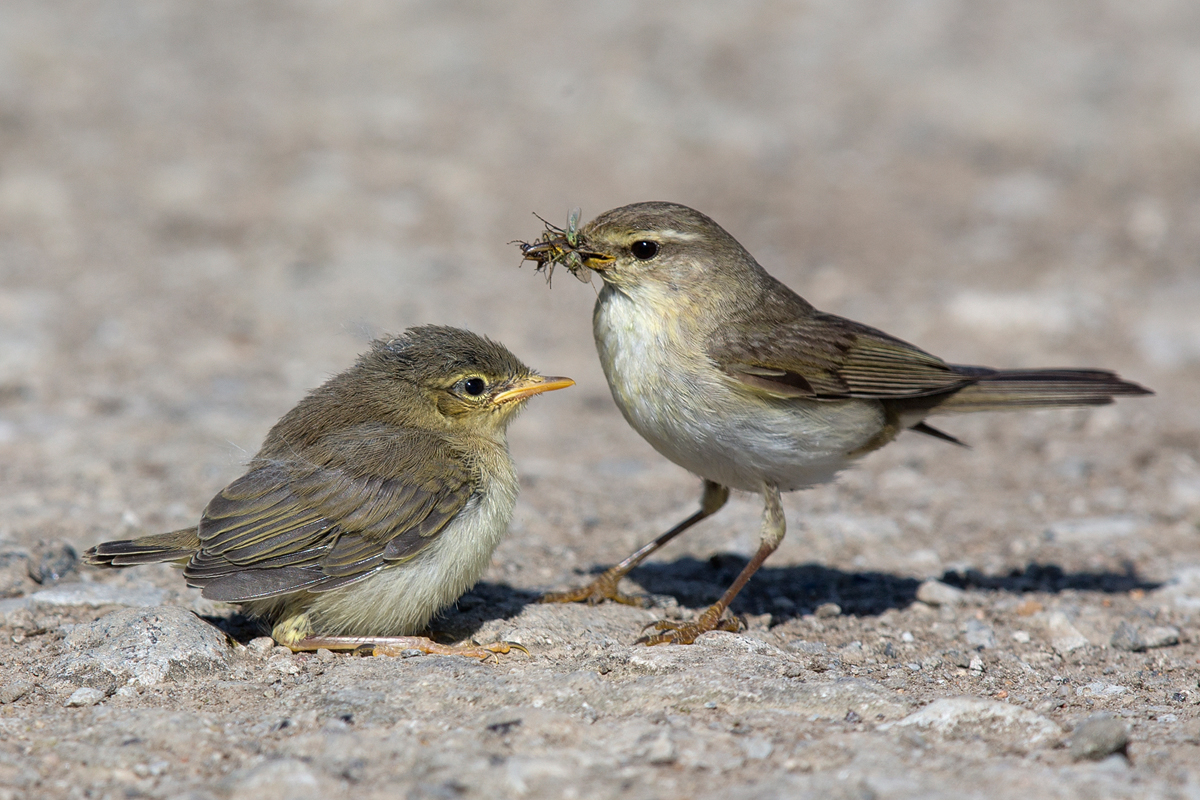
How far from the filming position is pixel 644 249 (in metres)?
5.86

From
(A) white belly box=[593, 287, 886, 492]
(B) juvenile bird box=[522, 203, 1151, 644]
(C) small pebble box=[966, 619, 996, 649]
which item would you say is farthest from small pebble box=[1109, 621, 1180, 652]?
(A) white belly box=[593, 287, 886, 492]

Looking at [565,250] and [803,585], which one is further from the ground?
[565,250]

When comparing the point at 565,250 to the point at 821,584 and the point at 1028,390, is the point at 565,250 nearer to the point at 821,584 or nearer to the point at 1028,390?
the point at 821,584

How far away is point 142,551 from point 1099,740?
3.82 m

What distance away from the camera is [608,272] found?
5.84 meters

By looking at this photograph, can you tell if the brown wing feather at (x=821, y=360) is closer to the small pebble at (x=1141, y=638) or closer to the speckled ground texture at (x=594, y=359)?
the speckled ground texture at (x=594, y=359)

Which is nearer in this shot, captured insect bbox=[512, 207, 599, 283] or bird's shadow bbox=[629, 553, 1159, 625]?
captured insect bbox=[512, 207, 599, 283]

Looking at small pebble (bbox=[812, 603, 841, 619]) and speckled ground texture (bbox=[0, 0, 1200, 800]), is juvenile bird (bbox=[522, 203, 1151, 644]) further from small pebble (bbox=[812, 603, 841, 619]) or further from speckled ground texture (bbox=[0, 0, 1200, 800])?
speckled ground texture (bbox=[0, 0, 1200, 800])

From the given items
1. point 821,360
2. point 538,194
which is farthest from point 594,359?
point 821,360

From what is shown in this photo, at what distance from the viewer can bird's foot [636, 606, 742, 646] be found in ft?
17.5

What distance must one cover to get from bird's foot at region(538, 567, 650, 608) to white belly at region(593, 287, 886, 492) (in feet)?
2.41

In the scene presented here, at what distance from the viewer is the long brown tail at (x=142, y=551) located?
16.4 ft

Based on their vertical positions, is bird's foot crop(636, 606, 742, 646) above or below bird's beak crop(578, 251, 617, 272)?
below

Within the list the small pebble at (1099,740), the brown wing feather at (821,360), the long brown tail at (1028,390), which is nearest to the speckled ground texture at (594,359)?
the small pebble at (1099,740)
